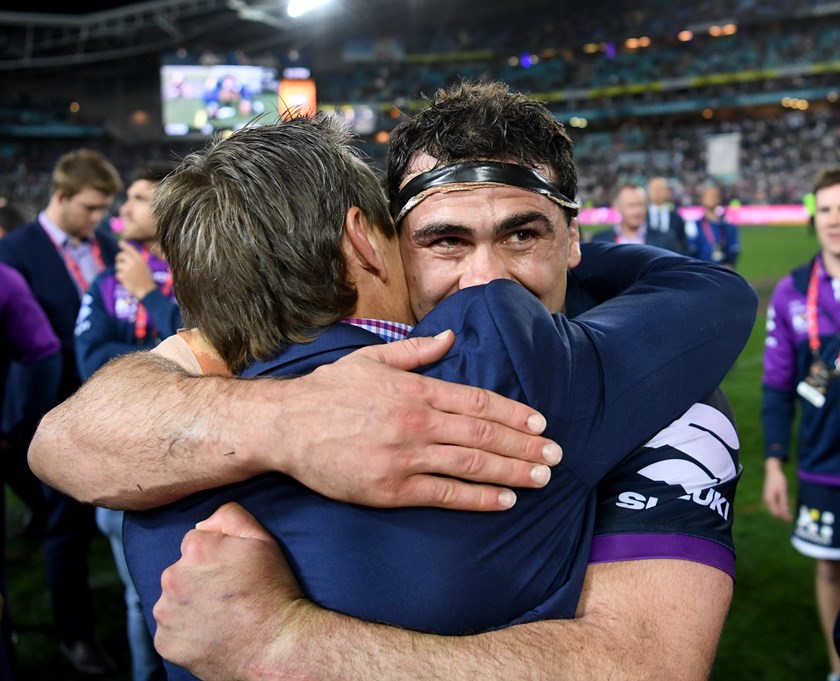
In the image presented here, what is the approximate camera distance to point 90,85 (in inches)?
1881

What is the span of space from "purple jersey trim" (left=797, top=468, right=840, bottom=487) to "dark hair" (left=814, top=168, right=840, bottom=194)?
171 centimetres

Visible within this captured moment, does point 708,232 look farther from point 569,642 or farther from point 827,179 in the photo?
point 569,642

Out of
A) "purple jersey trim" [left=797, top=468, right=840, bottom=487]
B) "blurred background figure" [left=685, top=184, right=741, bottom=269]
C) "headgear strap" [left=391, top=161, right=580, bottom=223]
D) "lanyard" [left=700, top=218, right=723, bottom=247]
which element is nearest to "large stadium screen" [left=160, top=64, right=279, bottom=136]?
"blurred background figure" [left=685, top=184, right=741, bottom=269]

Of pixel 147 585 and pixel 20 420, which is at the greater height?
pixel 147 585

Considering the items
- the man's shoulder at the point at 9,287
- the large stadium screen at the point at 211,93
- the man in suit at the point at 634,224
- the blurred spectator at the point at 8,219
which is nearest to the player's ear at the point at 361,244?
the man's shoulder at the point at 9,287

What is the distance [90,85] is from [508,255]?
174ft

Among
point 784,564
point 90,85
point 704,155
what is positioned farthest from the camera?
point 90,85

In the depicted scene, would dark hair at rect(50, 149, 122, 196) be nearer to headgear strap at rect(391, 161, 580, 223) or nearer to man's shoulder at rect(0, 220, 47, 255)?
man's shoulder at rect(0, 220, 47, 255)

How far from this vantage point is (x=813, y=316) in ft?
13.8

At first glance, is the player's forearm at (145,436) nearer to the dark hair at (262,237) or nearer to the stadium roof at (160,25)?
the dark hair at (262,237)

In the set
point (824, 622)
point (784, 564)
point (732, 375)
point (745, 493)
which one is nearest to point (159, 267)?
point (824, 622)

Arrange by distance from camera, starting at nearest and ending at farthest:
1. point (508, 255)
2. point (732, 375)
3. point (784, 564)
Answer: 1. point (508, 255)
2. point (784, 564)
3. point (732, 375)

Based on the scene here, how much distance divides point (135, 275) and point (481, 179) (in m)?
2.63

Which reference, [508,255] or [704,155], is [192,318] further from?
[704,155]
